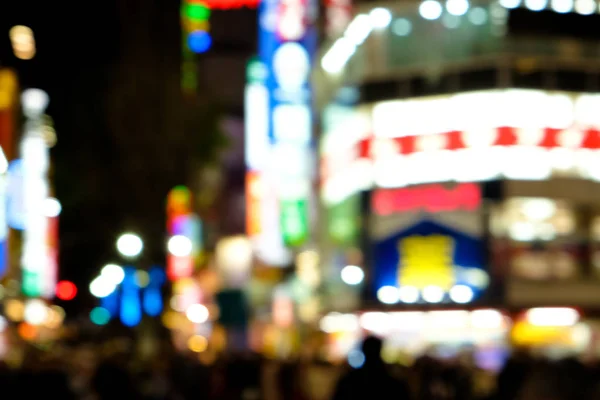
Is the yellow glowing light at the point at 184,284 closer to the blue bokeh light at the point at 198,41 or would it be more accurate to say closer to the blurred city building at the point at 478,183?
the blue bokeh light at the point at 198,41

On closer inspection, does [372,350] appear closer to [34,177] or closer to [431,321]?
[431,321]

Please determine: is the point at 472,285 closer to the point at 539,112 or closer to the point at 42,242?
the point at 539,112

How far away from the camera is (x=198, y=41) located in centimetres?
6538

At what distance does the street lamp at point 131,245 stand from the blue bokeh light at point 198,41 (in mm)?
34172

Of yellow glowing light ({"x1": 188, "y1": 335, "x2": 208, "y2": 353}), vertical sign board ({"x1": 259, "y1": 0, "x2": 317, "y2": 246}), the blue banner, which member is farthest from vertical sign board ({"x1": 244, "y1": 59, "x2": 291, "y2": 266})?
the blue banner

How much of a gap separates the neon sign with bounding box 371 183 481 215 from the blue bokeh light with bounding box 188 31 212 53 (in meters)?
32.0

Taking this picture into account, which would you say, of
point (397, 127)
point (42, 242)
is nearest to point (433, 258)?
point (397, 127)

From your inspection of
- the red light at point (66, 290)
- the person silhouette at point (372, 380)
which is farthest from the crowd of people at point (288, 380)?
the red light at point (66, 290)

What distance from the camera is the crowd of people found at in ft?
29.2

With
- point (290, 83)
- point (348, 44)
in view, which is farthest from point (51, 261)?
point (348, 44)

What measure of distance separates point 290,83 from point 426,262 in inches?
408

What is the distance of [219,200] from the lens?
71.2m

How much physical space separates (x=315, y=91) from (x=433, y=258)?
1058cm

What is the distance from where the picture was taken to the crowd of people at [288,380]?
29.2 feet
